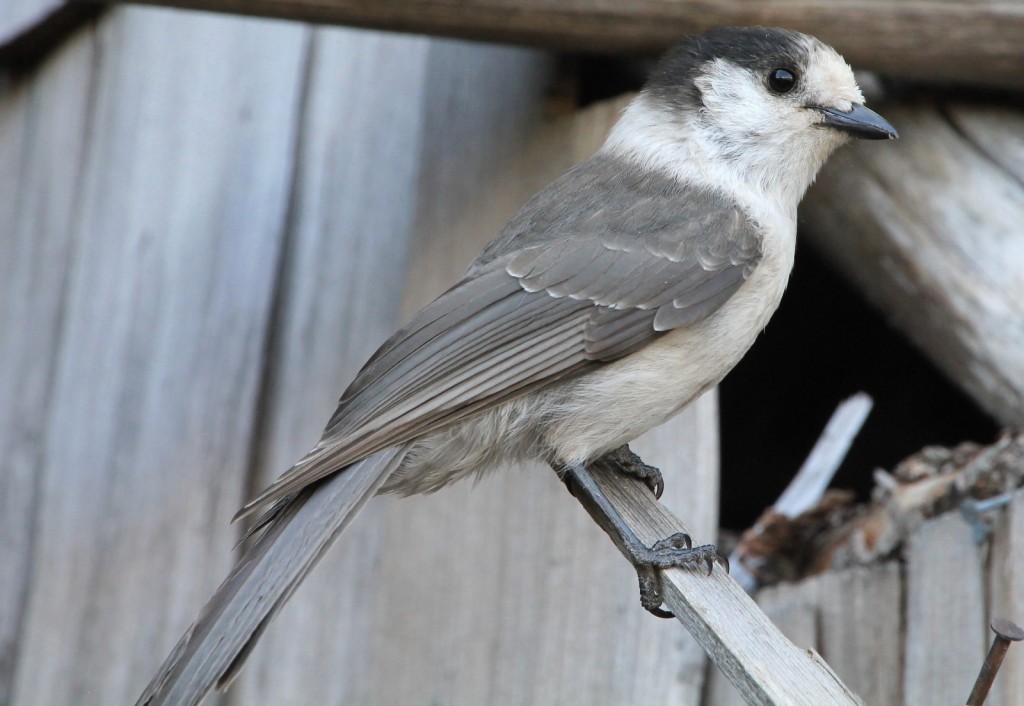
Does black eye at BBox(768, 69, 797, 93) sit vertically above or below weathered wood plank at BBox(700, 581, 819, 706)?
above

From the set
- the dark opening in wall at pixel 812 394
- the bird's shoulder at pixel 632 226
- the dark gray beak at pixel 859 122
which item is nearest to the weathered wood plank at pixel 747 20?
the dark gray beak at pixel 859 122

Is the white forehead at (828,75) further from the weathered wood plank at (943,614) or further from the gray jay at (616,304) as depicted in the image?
the weathered wood plank at (943,614)

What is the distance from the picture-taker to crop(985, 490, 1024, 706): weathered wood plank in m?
2.24

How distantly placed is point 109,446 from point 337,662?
2.90 ft

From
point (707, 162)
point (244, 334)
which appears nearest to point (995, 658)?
point (707, 162)

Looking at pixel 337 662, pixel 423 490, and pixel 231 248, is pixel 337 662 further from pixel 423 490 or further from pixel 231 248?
pixel 231 248

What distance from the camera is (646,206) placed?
2.51m

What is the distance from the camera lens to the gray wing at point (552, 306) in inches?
88.1

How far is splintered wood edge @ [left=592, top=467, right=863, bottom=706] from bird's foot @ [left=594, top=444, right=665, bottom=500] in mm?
531

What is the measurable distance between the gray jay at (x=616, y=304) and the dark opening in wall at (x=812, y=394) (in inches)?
59.6

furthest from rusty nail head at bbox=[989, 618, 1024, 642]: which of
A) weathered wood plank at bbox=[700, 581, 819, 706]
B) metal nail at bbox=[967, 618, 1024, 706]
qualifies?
weathered wood plank at bbox=[700, 581, 819, 706]

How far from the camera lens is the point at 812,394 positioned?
4223 millimetres

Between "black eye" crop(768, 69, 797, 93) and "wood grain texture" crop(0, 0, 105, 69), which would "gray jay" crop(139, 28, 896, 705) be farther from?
"wood grain texture" crop(0, 0, 105, 69)

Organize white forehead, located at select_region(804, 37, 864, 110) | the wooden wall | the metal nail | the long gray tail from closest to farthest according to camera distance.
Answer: the metal nail, the long gray tail, white forehead, located at select_region(804, 37, 864, 110), the wooden wall
